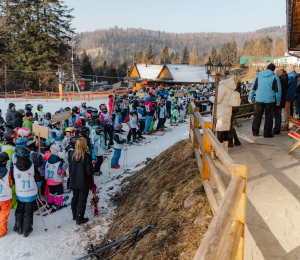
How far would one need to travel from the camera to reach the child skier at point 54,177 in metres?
5.84

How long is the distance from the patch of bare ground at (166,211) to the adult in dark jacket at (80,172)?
2.69ft

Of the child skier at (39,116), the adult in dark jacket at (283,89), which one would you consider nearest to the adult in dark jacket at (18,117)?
the child skier at (39,116)

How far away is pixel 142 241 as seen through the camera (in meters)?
3.73

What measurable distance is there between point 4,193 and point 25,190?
0.38m

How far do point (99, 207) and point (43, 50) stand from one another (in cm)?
3880

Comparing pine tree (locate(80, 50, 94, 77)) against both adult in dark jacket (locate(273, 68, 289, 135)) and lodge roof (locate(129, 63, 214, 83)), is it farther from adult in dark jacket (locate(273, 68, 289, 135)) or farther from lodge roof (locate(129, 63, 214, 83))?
adult in dark jacket (locate(273, 68, 289, 135))

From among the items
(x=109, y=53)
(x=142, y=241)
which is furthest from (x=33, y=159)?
(x=109, y=53)

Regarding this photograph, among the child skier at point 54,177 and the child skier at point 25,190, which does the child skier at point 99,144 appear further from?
the child skier at point 25,190

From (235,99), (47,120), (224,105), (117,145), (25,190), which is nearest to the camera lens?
(235,99)

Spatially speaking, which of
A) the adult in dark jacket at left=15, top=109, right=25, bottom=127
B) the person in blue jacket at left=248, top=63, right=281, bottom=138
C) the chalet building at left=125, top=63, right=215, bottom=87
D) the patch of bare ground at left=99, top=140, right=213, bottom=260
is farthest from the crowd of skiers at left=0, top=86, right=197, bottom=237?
the chalet building at left=125, top=63, right=215, bottom=87

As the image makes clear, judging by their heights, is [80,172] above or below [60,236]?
above

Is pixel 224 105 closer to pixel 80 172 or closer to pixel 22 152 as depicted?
pixel 80 172

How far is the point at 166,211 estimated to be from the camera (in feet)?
13.6

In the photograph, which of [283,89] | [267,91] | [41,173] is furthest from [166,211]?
[283,89]
